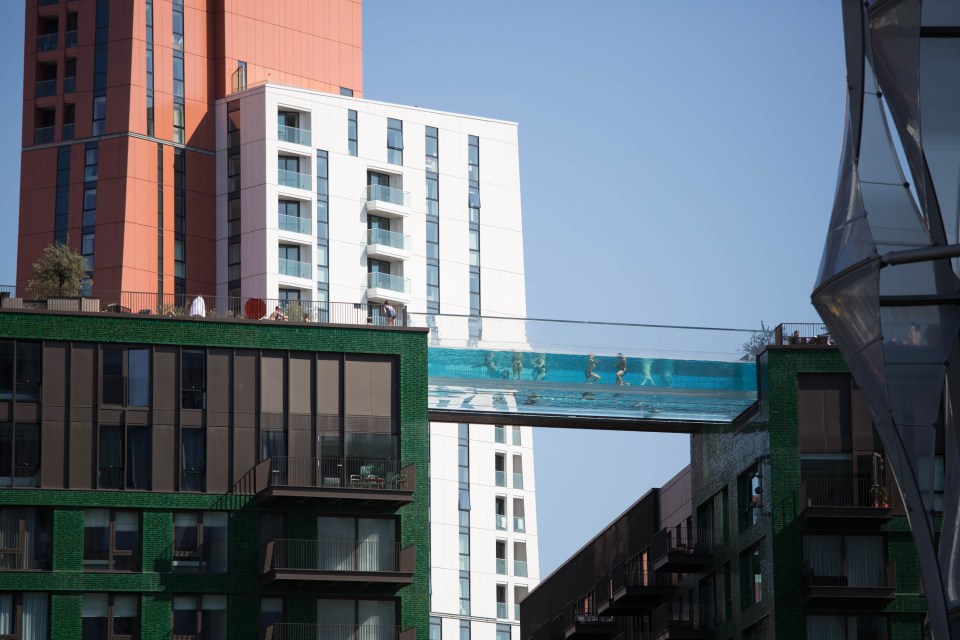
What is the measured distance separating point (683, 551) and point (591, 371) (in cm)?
1014

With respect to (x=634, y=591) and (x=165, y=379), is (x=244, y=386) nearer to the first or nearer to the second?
(x=165, y=379)

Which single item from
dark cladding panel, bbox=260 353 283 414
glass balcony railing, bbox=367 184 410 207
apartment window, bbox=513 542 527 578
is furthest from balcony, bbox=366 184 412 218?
dark cladding panel, bbox=260 353 283 414

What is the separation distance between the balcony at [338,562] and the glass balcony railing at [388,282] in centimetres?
4893

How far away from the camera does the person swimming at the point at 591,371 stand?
246 ft

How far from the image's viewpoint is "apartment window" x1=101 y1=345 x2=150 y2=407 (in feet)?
235

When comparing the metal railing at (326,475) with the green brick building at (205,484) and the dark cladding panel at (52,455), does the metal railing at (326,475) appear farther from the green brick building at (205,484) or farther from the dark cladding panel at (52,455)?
the dark cladding panel at (52,455)

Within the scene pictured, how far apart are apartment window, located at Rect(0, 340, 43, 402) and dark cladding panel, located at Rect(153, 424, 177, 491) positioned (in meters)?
4.28

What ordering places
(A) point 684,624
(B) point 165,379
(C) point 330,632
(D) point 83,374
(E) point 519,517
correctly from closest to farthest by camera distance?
(C) point 330,632 < (D) point 83,374 < (B) point 165,379 < (A) point 684,624 < (E) point 519,517

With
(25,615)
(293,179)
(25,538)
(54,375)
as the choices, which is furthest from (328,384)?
(293,179)

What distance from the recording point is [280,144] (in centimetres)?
11700

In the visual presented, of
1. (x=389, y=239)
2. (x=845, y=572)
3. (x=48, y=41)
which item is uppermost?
(x=48, y=41)

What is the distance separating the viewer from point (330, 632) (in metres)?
70.7

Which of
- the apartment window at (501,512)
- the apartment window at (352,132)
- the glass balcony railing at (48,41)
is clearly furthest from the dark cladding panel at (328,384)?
the glass balcony railing at (48,41)

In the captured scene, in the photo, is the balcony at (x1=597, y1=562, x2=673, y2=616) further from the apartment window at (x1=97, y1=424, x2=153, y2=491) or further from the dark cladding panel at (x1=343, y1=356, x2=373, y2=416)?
the apartment window at (x1=97, y1=424, x2=153, y2=491)
